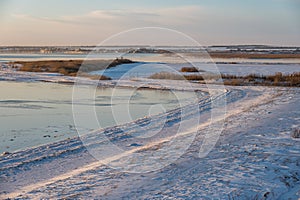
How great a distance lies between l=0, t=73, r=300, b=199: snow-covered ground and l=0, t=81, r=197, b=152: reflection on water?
4.46 ft

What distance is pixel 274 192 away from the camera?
6641mm

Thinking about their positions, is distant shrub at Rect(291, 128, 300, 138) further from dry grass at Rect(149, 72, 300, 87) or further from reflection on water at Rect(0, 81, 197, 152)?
dry grass at Rect(149, 72, 300, 87)

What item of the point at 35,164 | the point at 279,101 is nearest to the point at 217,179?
the point at 35,164

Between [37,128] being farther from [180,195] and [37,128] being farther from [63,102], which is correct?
[180,195]

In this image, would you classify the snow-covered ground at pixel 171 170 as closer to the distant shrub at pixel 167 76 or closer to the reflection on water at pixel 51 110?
the reflection on water at pixel 51 110

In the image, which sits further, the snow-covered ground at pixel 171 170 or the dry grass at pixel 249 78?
the dry grass at pixel 249 78

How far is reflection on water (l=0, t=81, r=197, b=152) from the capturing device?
11602mm

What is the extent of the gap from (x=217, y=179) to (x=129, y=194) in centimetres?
165

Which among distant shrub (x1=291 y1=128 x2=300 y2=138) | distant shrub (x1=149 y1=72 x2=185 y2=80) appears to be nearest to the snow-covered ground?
distant shrub (x1=291 y1=128 x2=300 y2=138)

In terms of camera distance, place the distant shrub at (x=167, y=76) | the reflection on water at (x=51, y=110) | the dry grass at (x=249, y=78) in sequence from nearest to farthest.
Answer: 1. the reflection on water at (x=51, y=110)
2. the dry grass at (x=249, y=78)
3. the distant shrub at (x=167, y=76)

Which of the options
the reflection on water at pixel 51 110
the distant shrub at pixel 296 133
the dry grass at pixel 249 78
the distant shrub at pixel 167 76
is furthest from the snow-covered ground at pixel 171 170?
the distant shrub at pixel 167 76

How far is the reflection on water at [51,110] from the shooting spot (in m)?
11.6

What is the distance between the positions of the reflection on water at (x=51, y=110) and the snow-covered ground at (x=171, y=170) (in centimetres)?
136

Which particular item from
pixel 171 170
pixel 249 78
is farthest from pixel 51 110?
pixel 249 78
